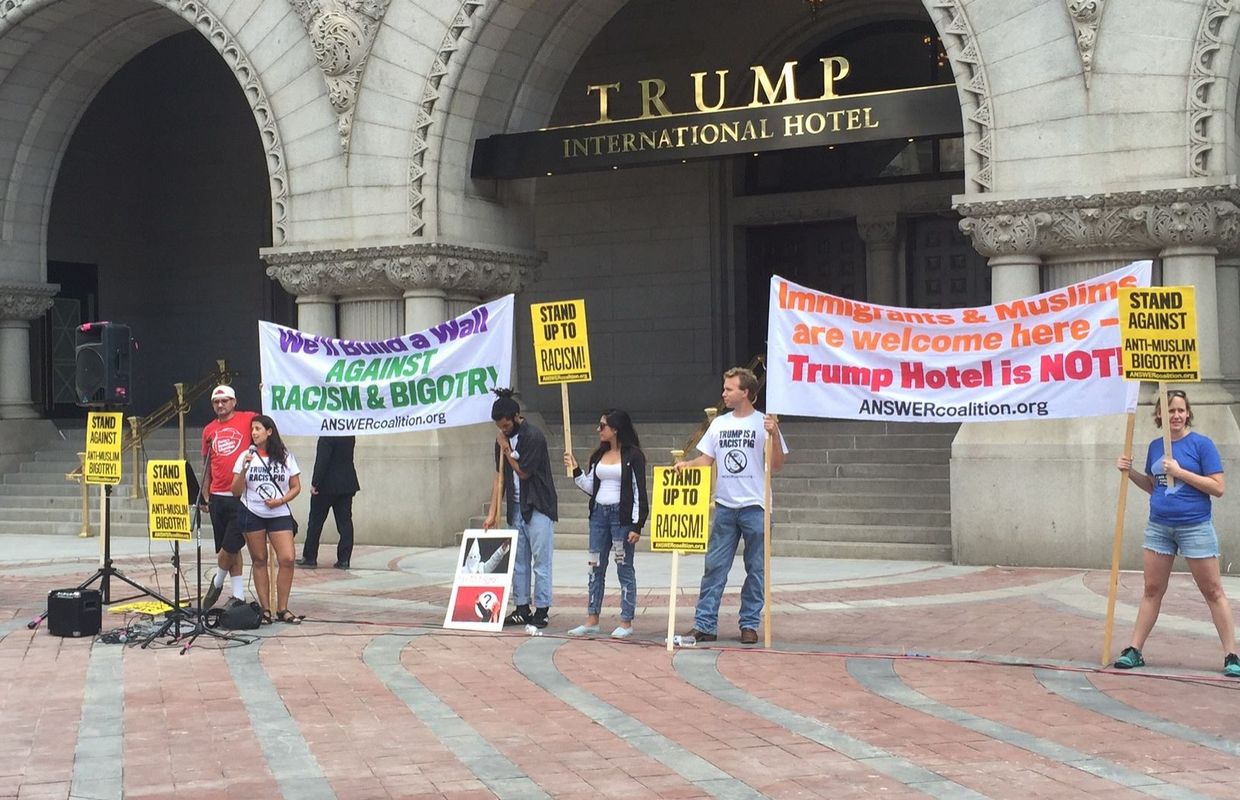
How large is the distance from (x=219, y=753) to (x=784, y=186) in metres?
17.6

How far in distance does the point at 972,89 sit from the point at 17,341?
15.1 metres

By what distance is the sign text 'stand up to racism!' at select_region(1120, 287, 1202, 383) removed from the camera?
9.77 meters

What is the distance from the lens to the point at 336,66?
18766mm

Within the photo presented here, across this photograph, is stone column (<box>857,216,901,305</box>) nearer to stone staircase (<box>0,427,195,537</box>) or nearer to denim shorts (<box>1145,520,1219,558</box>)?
stone staircase (<box>0,427,195,537</box>)

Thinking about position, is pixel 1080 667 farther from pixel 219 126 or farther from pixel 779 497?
pixel 219 126

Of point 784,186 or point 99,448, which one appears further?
point 784,186

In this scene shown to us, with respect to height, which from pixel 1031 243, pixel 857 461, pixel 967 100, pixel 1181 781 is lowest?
pixel 1181 781

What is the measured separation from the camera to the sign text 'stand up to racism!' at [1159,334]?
9773mm

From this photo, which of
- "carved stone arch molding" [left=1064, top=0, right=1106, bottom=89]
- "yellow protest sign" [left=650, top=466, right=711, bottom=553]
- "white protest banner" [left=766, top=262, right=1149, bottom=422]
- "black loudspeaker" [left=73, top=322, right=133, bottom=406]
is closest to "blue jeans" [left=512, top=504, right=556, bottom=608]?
"yellow protest sign" [left=650, top=466, right=711, bottom=553]

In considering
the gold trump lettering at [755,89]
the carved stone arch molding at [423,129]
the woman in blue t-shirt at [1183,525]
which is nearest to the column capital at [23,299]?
the carved stone arch molding at [423,129]

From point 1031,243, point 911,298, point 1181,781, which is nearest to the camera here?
point 1181,781

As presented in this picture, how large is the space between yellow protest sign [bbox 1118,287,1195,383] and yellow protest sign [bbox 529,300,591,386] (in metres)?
3.98

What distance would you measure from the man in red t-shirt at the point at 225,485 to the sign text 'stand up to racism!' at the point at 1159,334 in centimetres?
669

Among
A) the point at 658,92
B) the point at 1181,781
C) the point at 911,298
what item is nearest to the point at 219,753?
the point at 1181,781
